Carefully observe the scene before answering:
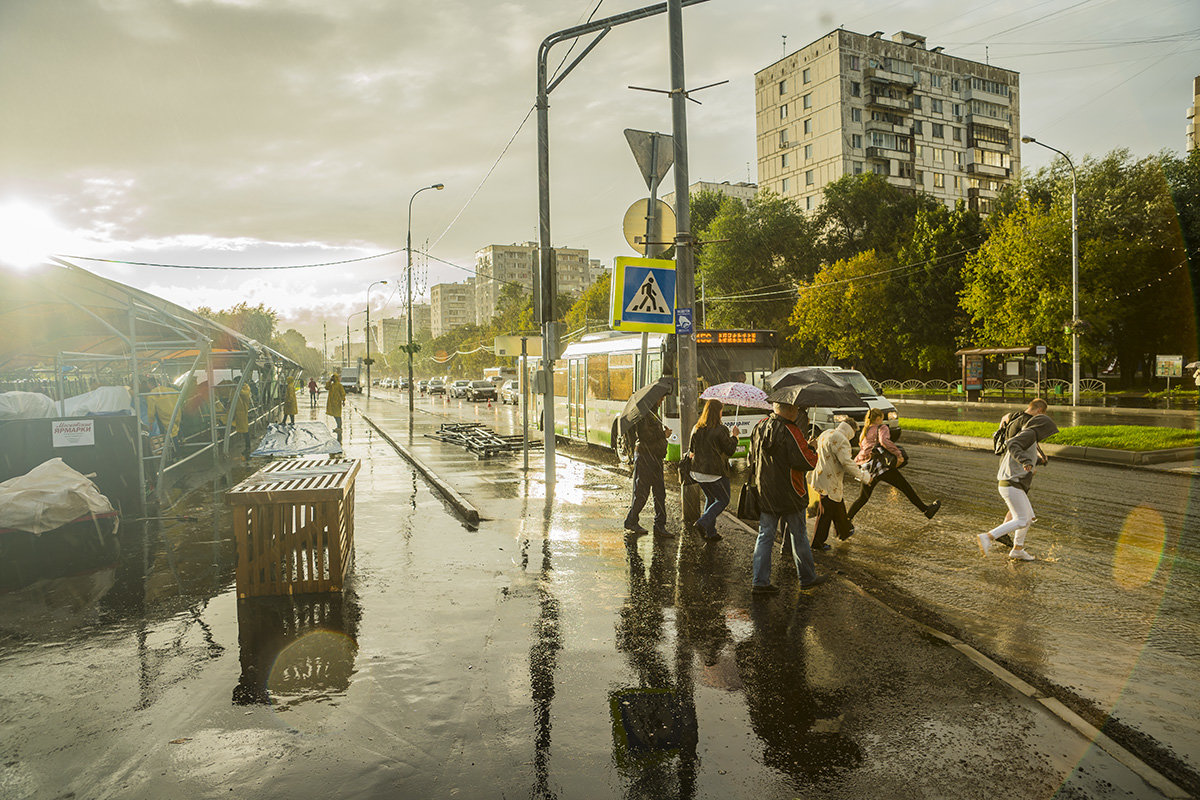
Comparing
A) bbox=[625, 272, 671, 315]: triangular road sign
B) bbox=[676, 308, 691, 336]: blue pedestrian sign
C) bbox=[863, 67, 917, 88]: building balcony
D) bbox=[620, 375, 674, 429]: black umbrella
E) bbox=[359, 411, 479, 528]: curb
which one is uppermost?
bbox=[863, 67, 917, 88]: building balcony

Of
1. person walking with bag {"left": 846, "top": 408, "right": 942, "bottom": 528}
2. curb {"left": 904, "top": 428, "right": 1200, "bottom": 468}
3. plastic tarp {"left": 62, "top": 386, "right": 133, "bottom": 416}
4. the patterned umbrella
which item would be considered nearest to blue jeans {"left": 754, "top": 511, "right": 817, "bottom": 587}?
person walking with bag {"left": 846, "top": 408, "right": 942, "bottom": 528}

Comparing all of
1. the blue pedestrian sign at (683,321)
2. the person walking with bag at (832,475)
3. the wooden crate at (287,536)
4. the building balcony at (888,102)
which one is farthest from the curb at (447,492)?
the building balcony at (888,102)

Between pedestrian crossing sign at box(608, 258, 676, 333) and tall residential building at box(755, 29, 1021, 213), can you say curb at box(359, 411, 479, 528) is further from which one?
tall residential building at box(755, 29, 1021, 213)

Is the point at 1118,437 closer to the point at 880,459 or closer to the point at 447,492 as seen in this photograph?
the point at 880,459

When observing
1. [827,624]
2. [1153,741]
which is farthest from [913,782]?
[827,624]

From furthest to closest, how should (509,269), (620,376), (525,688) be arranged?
(509,269)
(620,376)
(525,688)

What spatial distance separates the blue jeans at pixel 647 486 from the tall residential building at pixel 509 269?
150620 mm

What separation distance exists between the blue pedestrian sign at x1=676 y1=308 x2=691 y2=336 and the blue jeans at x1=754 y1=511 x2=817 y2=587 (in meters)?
3.45

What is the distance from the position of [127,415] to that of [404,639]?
7965 mm

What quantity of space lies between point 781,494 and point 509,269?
587 feet

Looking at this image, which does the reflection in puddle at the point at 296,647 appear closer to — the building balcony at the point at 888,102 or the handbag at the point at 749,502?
the handbag at the point at 749,502

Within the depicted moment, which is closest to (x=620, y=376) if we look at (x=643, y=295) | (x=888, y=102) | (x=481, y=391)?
(x=643, y=295)

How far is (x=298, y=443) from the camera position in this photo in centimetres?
2011

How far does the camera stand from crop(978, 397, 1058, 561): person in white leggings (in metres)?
7.87
